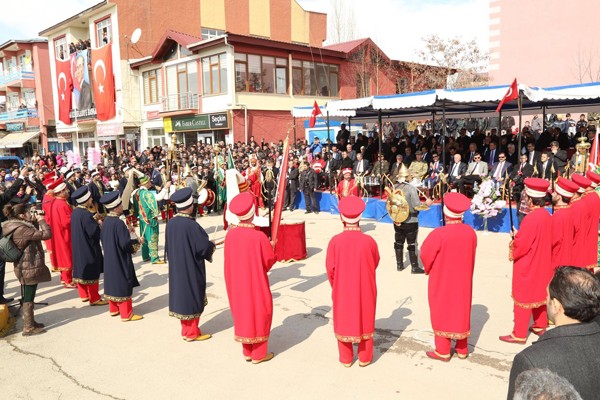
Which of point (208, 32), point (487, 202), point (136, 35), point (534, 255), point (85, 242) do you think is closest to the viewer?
point (534, 255)

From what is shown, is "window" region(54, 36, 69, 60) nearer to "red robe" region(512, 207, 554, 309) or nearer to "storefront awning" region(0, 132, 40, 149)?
"storefront awning" region(0, 132, 40, 149)

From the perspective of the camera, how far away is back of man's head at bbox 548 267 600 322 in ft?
7.15

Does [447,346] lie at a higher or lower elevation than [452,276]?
lower

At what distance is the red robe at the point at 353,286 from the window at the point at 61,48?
121 feet

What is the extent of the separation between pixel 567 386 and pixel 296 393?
10.5 ft

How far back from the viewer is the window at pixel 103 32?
98.0 feet

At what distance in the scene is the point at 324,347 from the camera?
17.4ft

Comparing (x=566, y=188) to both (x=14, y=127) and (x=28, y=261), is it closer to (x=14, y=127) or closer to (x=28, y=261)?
(x=28, y=261)

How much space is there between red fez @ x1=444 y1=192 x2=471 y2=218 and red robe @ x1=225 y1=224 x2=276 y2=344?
1951 mm

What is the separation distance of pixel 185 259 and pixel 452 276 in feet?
9.93

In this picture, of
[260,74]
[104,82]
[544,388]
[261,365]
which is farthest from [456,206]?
[104,82]

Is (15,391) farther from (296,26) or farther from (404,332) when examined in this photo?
(296,26)

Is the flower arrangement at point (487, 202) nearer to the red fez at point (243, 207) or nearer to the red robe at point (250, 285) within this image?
the red robe at point (250, 285)

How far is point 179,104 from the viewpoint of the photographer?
86.9 ft
